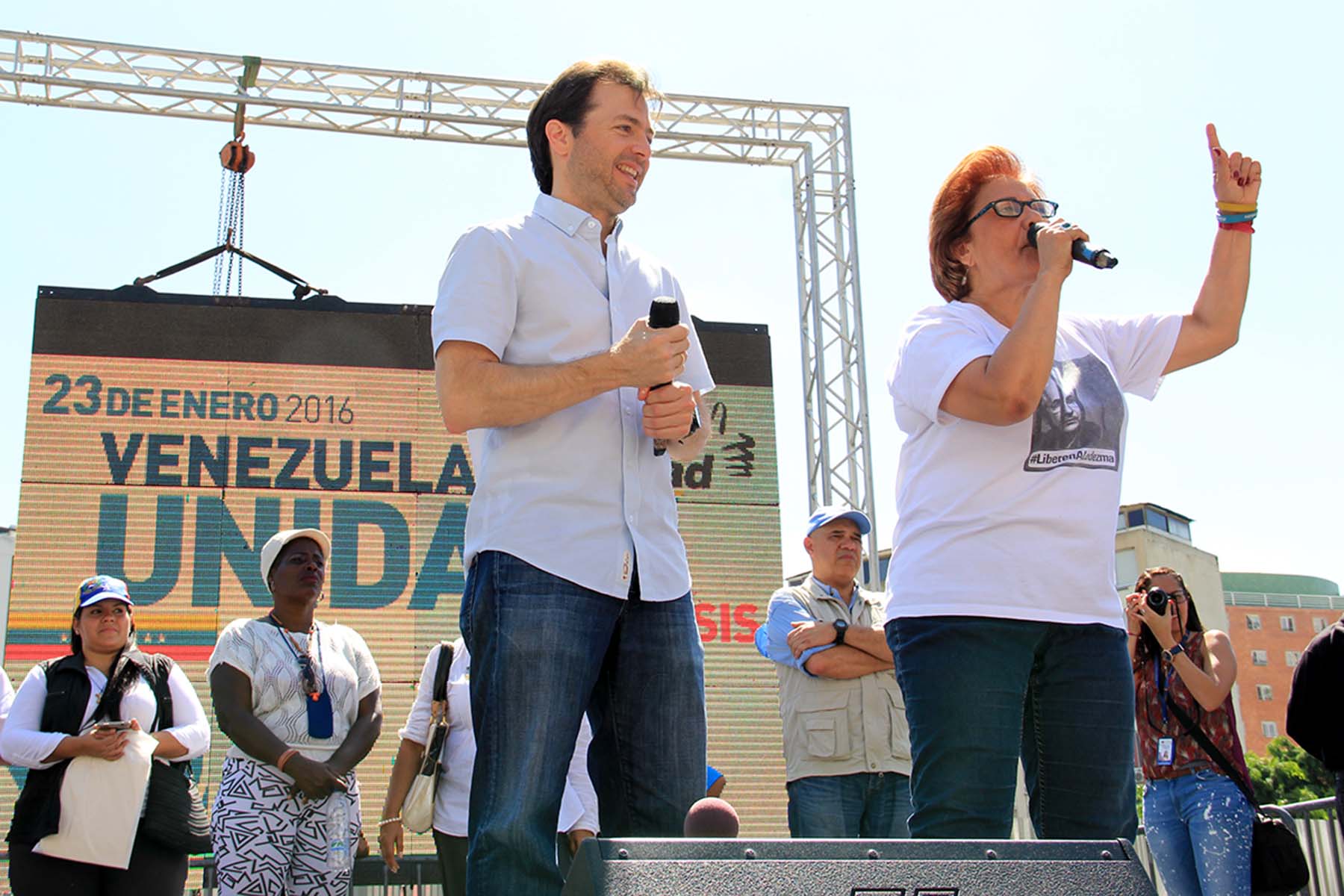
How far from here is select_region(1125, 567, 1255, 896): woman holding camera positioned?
487 cm

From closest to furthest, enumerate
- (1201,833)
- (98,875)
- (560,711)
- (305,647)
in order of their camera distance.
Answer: (560,711)
(98,875)
(305,647)
(1201,833)

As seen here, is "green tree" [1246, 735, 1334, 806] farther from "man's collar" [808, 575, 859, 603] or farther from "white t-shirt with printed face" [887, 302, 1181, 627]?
"white t-shirt with printed face" [887, 302, 1181, 627]

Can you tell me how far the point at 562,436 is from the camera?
2387 mm

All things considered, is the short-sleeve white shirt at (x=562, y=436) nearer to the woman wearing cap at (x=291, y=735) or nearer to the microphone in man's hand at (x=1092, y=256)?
the microphone in man's hand at (x=1092, y=256)

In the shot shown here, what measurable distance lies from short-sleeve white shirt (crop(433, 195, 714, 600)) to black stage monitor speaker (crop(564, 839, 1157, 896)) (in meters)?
0.66

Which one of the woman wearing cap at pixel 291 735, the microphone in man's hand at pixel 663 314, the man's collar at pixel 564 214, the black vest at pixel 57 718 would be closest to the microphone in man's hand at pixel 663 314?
the microphone in man's hand at pixel 663 314

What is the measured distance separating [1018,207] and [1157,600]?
303 cm

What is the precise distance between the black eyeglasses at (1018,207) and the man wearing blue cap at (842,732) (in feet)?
7.83

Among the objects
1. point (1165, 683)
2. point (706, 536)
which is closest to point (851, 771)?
point (1165, 683)

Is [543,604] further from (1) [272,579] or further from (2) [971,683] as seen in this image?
(1) [272,579]

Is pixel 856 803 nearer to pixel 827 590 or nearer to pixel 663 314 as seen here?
pixel 827 590

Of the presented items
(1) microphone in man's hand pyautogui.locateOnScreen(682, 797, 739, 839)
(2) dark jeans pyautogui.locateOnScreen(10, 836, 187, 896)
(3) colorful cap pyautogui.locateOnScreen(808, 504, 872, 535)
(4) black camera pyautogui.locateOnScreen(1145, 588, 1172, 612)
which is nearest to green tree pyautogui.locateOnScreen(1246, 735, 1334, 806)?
(4) black camera pyautogui.locateOnScreen(1145, 588, 1172, 612)

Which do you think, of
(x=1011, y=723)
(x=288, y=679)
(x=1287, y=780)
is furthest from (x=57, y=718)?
(x=1287, y=780)

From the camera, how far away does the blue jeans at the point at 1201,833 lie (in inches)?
189
